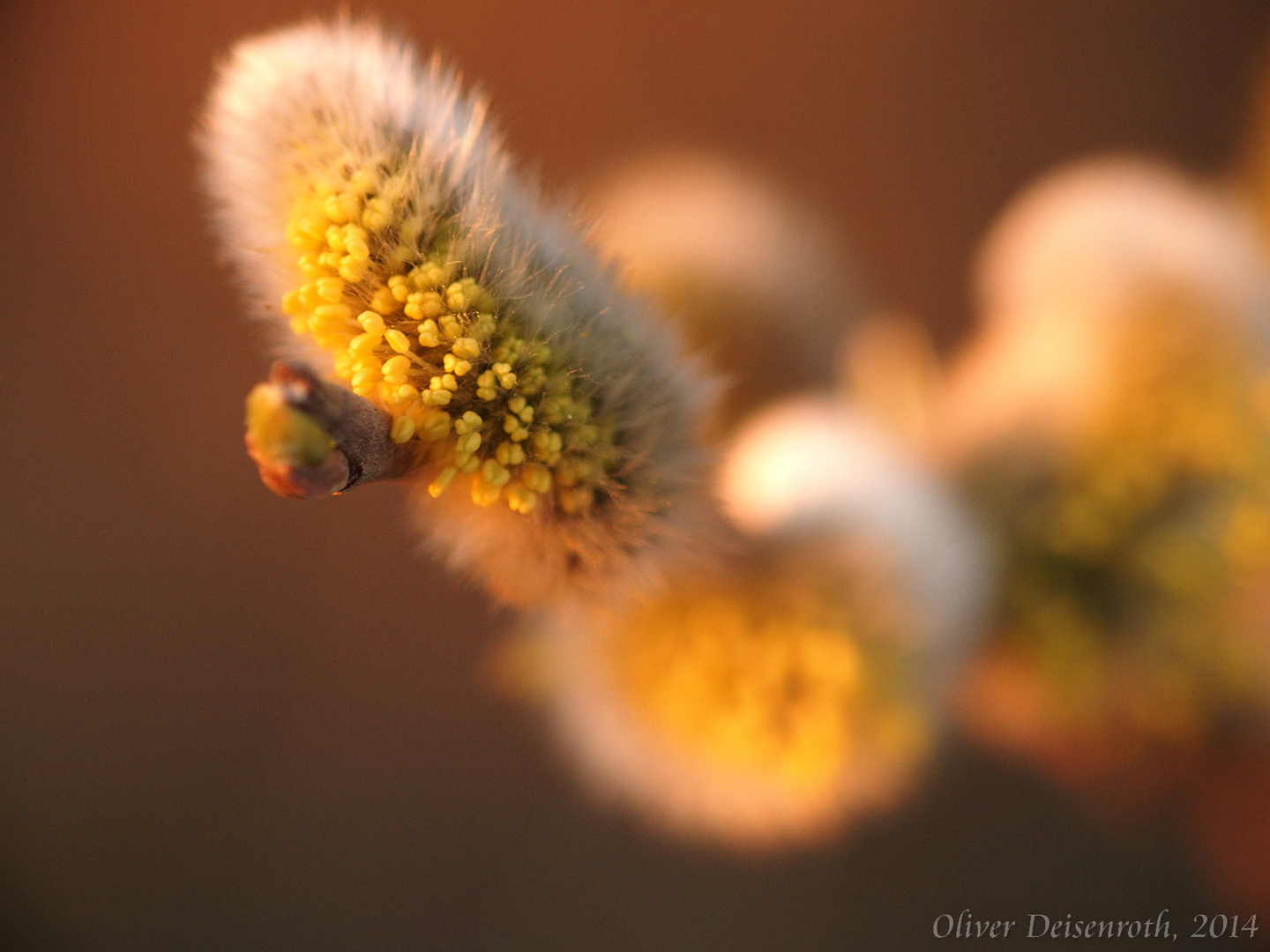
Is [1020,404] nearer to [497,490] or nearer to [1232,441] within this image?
[1232,441]

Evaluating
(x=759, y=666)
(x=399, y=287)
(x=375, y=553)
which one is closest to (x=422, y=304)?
(x=399, y=287)

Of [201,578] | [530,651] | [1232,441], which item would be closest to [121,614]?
[201,578]

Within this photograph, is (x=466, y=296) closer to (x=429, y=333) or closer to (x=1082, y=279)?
(x=429, y=333)

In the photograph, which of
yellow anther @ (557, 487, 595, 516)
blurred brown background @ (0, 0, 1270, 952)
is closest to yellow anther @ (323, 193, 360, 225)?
yellow anther @ (557, 487, 595, 516)

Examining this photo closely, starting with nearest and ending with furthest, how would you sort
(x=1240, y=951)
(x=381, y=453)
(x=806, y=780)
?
(x=381, y=453)
(x=806, y=780)
(x=1240, y=951)

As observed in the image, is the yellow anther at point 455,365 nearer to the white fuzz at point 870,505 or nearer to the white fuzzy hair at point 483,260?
the white fuzzy hair at point 483,260

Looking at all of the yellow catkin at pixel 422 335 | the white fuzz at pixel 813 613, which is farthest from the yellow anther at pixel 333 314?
the white fuzz at pixel 813 613
